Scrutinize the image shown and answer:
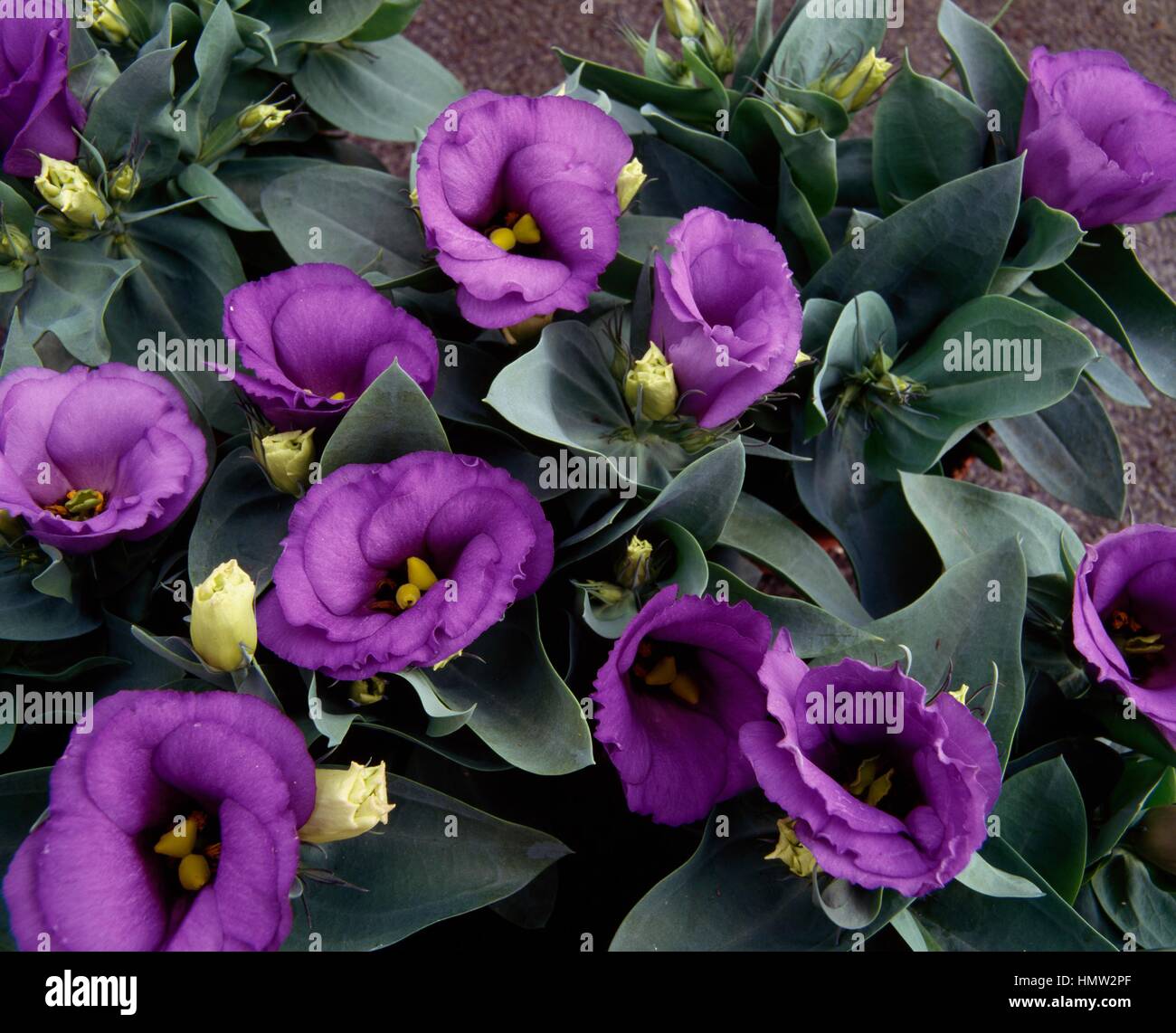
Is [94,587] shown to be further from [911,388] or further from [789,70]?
[789,70]

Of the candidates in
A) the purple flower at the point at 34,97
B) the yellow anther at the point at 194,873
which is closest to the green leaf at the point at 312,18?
the purple flower at the point at 34,97

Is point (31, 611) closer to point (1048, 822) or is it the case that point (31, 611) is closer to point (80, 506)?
point (80, 506)

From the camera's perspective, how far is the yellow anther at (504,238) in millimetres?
888

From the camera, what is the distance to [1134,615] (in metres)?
0.90

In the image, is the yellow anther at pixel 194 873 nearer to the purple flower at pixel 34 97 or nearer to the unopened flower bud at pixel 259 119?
the purple flower at pixel 34 97

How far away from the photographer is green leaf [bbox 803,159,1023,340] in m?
0.99

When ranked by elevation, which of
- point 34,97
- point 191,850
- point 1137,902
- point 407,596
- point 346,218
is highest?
point 34,97

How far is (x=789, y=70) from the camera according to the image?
3.67ft

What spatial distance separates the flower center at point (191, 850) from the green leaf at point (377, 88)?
0.82m

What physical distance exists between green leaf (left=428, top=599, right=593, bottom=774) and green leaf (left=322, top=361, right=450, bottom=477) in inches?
6.1

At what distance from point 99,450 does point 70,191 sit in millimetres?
267

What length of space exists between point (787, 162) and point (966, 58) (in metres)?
0.24

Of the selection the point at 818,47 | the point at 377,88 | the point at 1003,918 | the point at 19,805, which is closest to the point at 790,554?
the point at 1003,918

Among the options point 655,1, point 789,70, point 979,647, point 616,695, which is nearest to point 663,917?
point 616,695
